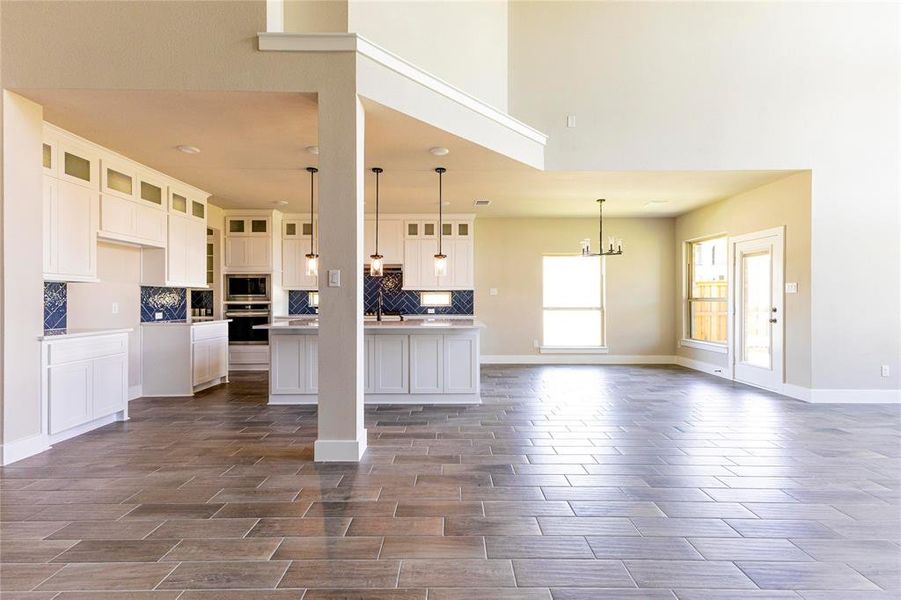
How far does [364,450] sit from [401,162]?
3.05 m

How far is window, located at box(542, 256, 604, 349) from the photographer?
28.5ft

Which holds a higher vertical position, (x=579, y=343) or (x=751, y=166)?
(x=751, y=166)

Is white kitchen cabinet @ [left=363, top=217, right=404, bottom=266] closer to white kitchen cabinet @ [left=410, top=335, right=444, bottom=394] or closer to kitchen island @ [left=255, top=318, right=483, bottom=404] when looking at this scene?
kitchen island @ [left=255, top=318, right=483, bottom=404]

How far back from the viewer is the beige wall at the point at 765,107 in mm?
5285

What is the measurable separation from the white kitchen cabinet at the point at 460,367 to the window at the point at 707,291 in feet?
14.5

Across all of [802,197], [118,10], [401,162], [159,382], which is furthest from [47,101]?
[802,197]

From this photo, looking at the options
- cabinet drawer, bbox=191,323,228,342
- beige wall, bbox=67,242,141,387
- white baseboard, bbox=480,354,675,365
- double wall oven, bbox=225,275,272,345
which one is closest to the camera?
beige wall, bbox=67,242,141,387

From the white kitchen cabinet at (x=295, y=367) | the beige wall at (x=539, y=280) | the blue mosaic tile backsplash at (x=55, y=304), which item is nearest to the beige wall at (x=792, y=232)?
the beige wall at (x=539, y=280)

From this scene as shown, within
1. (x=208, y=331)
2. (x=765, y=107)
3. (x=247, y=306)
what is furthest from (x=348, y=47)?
(x=247, y=306)

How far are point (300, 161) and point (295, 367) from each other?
7.53 feet

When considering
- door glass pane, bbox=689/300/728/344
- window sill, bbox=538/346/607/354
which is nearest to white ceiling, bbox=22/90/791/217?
door glass pane, bbox=689/300/728/344

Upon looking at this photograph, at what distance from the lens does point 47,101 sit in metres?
3.57

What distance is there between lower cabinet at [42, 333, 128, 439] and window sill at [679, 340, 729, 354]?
7844 millimetres

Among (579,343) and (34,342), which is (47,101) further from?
(579,343)
